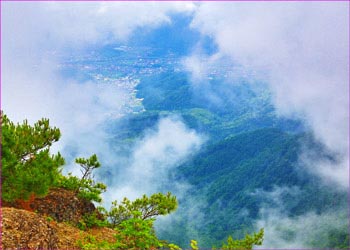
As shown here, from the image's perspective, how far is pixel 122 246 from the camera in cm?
2002

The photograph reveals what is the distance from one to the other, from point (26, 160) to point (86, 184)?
21.8 ft

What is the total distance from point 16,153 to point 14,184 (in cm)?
201

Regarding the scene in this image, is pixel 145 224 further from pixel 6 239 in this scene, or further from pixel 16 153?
pixel 16 153

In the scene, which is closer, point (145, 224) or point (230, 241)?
point (145, 224)

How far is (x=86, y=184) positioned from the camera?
30.3m

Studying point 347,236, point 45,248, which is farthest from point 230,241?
point 347,236

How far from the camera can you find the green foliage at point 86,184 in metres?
29.7

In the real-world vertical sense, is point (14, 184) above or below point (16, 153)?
below

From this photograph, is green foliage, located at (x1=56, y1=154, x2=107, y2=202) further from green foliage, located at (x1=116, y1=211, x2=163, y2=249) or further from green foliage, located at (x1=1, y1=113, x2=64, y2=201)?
green foliage, located at (x1=116, y1=211, x2=163, y2=249)

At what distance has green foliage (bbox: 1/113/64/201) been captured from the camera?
901 inches

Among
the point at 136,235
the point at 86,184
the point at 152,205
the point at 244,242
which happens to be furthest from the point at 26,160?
the point at 244,242

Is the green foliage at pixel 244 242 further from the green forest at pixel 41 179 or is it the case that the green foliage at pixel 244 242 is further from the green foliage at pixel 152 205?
the green foliage at pixel 152 205

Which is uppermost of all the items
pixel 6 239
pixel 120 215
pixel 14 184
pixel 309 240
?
pixel 309 240

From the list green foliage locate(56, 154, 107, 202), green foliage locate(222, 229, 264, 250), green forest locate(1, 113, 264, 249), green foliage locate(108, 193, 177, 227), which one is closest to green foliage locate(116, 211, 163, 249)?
green forest locate(1, 113, 264, 249)
